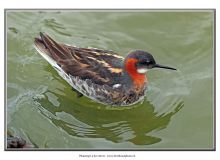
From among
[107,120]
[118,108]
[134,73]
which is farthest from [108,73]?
[107,120]

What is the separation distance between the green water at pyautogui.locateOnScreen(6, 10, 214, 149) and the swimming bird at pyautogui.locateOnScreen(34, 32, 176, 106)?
48cm

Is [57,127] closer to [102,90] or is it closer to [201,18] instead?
[102,90]

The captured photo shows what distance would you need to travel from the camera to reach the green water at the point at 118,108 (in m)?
7.00

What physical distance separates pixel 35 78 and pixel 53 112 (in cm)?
152

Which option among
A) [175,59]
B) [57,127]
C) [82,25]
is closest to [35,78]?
[57,127]

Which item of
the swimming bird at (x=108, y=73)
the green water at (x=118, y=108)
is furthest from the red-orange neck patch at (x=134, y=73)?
the green water at (x=118, y=108)

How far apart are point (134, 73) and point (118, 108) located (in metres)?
1.14

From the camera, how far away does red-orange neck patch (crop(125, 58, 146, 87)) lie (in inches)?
284

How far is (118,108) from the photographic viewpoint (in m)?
7.81

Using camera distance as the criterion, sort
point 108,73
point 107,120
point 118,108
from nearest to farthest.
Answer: point 108,73 < point 107,120 < point 118,108

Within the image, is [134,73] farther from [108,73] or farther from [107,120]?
[107,120]

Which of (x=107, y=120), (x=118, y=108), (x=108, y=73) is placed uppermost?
(x=108, y=73)

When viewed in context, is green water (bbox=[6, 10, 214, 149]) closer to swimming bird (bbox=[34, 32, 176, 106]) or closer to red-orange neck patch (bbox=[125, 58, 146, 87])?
swimming bird (bbox=[34, 32, 176, 106])

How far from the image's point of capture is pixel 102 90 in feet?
24.2
